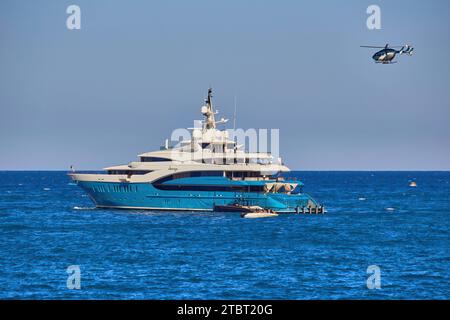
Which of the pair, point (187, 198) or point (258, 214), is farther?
point (187, 198)

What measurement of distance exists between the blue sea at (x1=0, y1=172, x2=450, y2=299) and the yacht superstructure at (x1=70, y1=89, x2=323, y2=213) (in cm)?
201

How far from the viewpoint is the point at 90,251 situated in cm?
5378

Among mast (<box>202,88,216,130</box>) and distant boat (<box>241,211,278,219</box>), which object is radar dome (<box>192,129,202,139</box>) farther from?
distant boat (<box>241,211,278,219</box>)

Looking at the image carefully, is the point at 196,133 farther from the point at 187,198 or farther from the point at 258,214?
the point at 258,214

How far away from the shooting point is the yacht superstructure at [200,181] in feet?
263

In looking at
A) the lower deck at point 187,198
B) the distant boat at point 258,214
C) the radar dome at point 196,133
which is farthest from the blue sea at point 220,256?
the radar dome at point 196,133

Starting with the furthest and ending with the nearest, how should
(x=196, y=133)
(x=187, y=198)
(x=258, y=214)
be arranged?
(x=196, y=133)
(x=187, y=198)
(x=258, y=214)

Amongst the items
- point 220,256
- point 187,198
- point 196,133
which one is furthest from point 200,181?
point 220,256

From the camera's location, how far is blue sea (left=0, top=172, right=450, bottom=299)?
39438 mm

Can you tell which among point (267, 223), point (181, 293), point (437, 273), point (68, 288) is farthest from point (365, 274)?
point (267, 223)

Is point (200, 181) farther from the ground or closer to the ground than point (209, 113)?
closer to the ground

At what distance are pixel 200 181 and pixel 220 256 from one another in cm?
2925

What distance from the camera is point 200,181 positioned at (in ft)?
263
